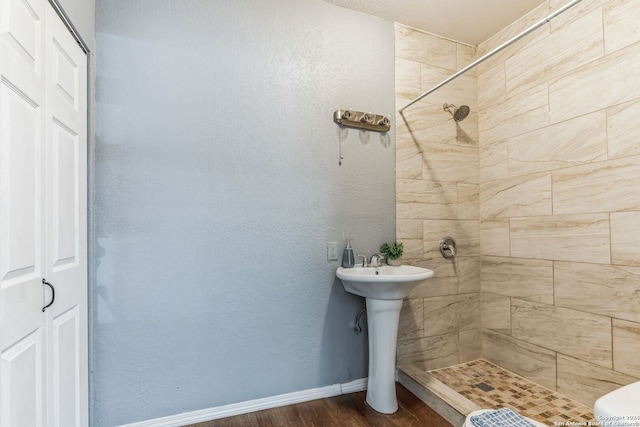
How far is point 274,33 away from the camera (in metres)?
2.04

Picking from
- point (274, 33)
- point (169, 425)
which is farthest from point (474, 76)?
point (169, 425)

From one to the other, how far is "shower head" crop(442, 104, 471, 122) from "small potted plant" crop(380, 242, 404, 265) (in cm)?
112

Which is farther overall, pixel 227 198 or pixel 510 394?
pixel 510 394

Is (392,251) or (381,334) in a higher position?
(392,251)

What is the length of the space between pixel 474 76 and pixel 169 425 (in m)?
3.29

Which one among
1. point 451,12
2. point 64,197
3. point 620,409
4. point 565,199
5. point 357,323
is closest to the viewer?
point 620,409

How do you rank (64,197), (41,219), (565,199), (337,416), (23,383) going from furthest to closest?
(565,199)
(337,416)
(64,197)
(41,219)
(23,383)

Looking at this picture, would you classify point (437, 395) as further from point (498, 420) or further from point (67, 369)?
point (67, 369)

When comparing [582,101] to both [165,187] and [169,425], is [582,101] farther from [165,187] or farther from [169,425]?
[169,425]

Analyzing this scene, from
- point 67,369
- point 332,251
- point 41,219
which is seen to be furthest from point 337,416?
point 41,219

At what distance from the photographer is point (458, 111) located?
246 cm

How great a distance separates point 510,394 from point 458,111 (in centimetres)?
201

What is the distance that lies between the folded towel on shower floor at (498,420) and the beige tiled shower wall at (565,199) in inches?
38.4

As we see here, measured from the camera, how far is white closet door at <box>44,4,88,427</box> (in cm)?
127
